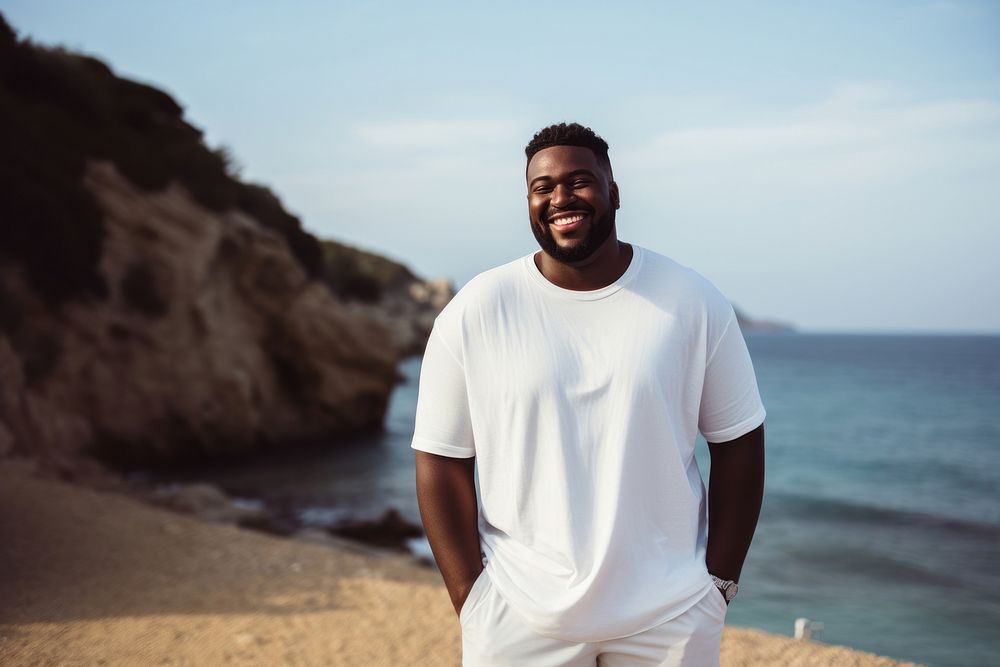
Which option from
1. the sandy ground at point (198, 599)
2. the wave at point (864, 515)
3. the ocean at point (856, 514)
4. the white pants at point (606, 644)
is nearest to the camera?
the white pants at point (606, 644)

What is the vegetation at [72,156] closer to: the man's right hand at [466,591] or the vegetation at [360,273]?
the vegetation at [360,273]

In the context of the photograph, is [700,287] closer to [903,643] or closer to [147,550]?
[147,550]

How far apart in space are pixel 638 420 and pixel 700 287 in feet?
1.37

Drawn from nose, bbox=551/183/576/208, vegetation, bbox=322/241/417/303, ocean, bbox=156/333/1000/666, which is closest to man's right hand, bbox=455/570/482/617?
nose, bbox=551/183/576/208

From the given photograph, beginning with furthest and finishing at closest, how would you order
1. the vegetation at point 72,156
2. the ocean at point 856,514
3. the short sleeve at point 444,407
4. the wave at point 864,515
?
the wave at point 864,515 < the vegetation at point 72,156 < the ocean at point 856,514 < the short sleeve at point 444,407

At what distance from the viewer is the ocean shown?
9.72 meters

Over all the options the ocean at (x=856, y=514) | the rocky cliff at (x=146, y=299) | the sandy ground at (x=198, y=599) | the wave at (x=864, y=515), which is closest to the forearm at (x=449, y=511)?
the sandy ground at (x=198, y=599)

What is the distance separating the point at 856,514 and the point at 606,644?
605 inches

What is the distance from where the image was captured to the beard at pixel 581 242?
2.33 metres

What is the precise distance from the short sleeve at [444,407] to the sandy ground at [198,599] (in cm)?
374

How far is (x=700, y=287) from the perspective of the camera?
2340 mm

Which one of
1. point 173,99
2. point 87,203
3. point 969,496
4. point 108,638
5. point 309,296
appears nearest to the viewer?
point 108,638

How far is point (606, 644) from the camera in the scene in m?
2.23


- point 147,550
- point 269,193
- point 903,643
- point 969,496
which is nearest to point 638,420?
point 147,550
